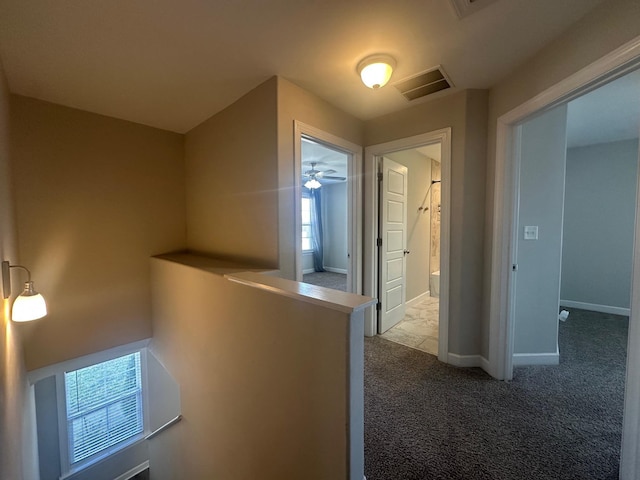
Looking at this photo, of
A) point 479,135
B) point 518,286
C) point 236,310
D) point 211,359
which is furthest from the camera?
point 518,286

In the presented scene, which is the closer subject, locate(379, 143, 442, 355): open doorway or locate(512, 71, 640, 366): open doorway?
locate(512, 71, 640, 366): open doorway

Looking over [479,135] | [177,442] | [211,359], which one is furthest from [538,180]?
[177,442]

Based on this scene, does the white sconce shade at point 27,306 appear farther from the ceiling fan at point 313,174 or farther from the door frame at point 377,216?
the ceiling fan at point 313,174

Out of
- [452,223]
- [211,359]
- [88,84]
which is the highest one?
[88,84]

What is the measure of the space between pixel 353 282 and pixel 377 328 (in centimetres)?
67

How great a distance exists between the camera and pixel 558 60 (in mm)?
1617

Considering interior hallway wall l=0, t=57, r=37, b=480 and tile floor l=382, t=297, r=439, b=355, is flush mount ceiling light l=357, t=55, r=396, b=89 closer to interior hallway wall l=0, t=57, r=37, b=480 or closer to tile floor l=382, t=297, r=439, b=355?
interior hallway wall l=0, t=57, r=37, b=480

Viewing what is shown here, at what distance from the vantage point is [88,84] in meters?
2.06

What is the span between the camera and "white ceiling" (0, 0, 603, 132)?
55.7 inches

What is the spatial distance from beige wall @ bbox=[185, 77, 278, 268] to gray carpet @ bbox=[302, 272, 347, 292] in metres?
3.16

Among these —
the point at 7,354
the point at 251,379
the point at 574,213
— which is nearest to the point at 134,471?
the point at 7,354

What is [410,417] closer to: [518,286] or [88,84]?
[518,286]

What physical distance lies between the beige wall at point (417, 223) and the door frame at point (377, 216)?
38.6 inches

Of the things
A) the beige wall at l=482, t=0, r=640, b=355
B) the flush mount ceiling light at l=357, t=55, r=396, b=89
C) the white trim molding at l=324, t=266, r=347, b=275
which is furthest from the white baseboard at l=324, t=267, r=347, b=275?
the flush mount ceiling light at l=357, t=55, r=396, b=89
